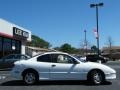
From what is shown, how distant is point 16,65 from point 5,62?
43.5ft

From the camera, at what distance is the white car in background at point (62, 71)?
54.3ft

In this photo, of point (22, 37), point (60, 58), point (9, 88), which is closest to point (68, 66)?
point (60, 58)

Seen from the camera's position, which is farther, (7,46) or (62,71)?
(7,46)

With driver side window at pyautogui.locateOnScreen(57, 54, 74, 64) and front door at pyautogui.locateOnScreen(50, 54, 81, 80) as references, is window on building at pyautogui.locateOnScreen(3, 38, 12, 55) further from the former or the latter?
front door at pyautogui.locateOnScreen(50, 54, 81, 80)

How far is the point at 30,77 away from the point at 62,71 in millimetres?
1520

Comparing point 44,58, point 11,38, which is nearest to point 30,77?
point 44,58

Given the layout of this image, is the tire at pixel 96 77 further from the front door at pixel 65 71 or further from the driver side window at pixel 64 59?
the driver side window at pixel 64 59

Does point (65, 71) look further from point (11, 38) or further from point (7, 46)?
point (11, 38)

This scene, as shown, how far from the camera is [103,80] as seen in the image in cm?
1662

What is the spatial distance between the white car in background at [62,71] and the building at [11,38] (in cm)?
2387

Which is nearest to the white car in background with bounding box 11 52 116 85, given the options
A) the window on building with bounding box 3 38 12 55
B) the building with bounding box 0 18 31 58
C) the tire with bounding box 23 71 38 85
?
the tire with bounding box 23 71 38 85

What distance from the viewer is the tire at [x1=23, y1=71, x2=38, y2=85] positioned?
16.7 metres

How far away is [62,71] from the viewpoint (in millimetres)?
16625

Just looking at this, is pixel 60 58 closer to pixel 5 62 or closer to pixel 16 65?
pixel 16 65
